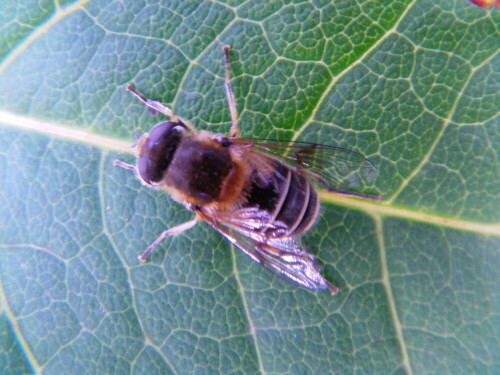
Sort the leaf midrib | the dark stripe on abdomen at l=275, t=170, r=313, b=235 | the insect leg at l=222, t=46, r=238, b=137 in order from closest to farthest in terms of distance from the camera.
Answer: the dark stripe on abdomen at l=275, t=170, r=313, b=235, the leaf midrib, the insect leg at l=222, t=46, r=238, b=137

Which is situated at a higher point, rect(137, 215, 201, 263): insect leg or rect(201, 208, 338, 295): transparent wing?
rect(201, 208, 338, 295): transparent wing

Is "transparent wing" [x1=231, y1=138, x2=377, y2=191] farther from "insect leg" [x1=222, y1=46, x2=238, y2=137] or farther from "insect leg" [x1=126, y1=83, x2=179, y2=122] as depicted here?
"insect leg" [x1=126, y1=83, x2=179, y2=122]

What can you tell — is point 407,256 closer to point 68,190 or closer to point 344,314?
point 344,314

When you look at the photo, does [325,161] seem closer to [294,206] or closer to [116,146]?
[294,206]

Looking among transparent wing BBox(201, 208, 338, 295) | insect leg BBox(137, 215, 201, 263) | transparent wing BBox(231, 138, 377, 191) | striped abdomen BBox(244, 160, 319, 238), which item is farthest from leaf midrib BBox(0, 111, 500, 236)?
insect leg BBox(137, 215, 201, 263)

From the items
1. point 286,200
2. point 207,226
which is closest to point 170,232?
point 207,226

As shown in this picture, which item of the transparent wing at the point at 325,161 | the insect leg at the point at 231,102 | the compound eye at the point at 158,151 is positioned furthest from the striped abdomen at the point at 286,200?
the compound eye at the point at 158,151

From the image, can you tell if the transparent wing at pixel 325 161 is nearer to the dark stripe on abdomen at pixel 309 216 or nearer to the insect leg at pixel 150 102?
the dark stripe on abdomen at pixel 309 216

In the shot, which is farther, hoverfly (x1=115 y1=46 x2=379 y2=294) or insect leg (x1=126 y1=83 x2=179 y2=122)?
insect leg (x1=126 y1=83 x2=179 y2=122)
